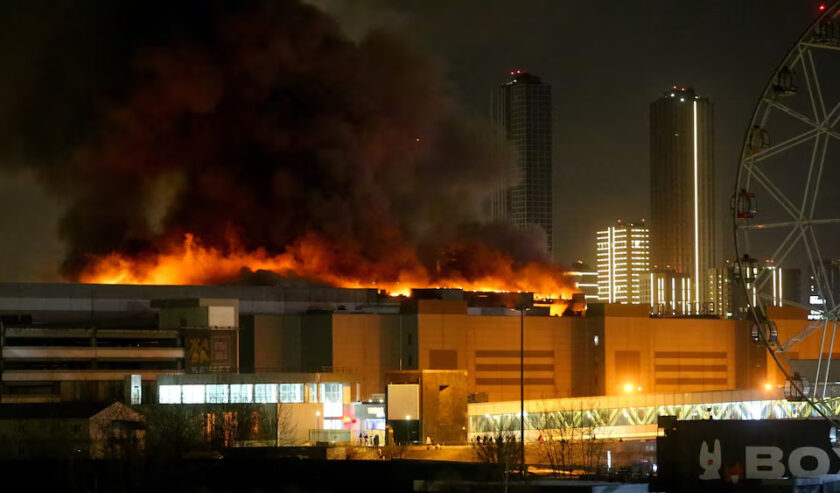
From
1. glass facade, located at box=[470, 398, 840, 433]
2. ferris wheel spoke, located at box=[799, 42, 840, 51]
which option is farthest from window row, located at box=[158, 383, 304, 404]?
ferris wheel spoke, located at box=[799, 42, 840, 51]

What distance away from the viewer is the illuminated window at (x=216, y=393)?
95938mm

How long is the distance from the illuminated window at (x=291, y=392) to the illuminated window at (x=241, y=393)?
6.38 ft

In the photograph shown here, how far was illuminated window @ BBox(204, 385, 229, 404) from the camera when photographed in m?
95.9

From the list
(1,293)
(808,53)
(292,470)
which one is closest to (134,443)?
(292,470)

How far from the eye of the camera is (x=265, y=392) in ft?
320

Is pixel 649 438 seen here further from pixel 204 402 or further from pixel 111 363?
pixel 111 363

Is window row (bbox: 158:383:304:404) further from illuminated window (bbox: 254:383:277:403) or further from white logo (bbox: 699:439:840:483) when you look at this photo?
white logo (bbox: 699:439:840:483)

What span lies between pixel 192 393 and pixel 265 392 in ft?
13.0

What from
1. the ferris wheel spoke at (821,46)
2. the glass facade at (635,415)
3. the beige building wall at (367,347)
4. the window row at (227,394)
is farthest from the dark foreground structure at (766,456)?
the beige building wall at (367,347)

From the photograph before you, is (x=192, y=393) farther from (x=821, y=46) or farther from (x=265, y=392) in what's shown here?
(x=821, y=46)

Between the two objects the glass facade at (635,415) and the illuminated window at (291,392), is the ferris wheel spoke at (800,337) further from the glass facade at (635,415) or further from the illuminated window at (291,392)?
the illuminated window at (291,392)

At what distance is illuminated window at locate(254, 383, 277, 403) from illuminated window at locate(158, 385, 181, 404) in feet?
→ 13.7

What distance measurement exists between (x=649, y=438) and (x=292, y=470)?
130 feet

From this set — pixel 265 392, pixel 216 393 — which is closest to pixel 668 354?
pixel 265 392
